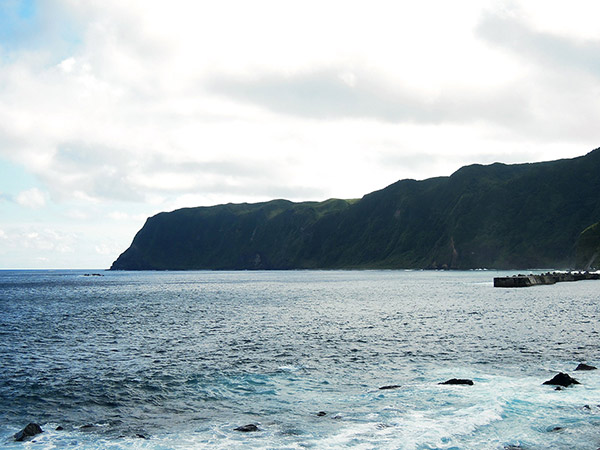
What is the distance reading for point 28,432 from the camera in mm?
20062

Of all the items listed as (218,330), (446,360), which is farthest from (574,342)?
(218,330)

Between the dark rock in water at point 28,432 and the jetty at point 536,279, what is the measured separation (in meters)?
117

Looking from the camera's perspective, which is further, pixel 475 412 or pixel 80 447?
pixel 475 412

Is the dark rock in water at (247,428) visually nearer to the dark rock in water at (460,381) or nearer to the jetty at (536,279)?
the dark rock in water at (460,381)

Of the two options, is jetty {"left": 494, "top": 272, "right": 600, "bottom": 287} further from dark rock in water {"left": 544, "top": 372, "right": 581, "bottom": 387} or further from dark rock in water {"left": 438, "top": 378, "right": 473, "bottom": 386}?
dark rock in water {"left": 438, "top": 378, "right": 473, "bottom": 386}

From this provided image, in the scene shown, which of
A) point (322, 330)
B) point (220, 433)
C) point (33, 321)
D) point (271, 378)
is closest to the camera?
point (220, 433)

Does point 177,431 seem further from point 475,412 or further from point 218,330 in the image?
point 218,330

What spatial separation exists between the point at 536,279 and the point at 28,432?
129 meters

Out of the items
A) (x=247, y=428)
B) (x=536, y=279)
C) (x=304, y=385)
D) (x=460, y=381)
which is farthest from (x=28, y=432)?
(x=536, y=279)

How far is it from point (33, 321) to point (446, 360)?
50.9 meters

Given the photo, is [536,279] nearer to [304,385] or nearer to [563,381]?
[563,381]

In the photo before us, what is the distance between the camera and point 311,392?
2636 centimetres

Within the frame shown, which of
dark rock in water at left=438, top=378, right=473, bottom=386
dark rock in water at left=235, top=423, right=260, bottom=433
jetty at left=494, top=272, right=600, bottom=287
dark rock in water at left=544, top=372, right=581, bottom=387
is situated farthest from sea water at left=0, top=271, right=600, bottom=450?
jetty at left=494, top=272, right=600, bottom=287

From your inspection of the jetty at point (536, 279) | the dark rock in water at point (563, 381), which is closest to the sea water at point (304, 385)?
the dark rock in water at point (563, 381)
